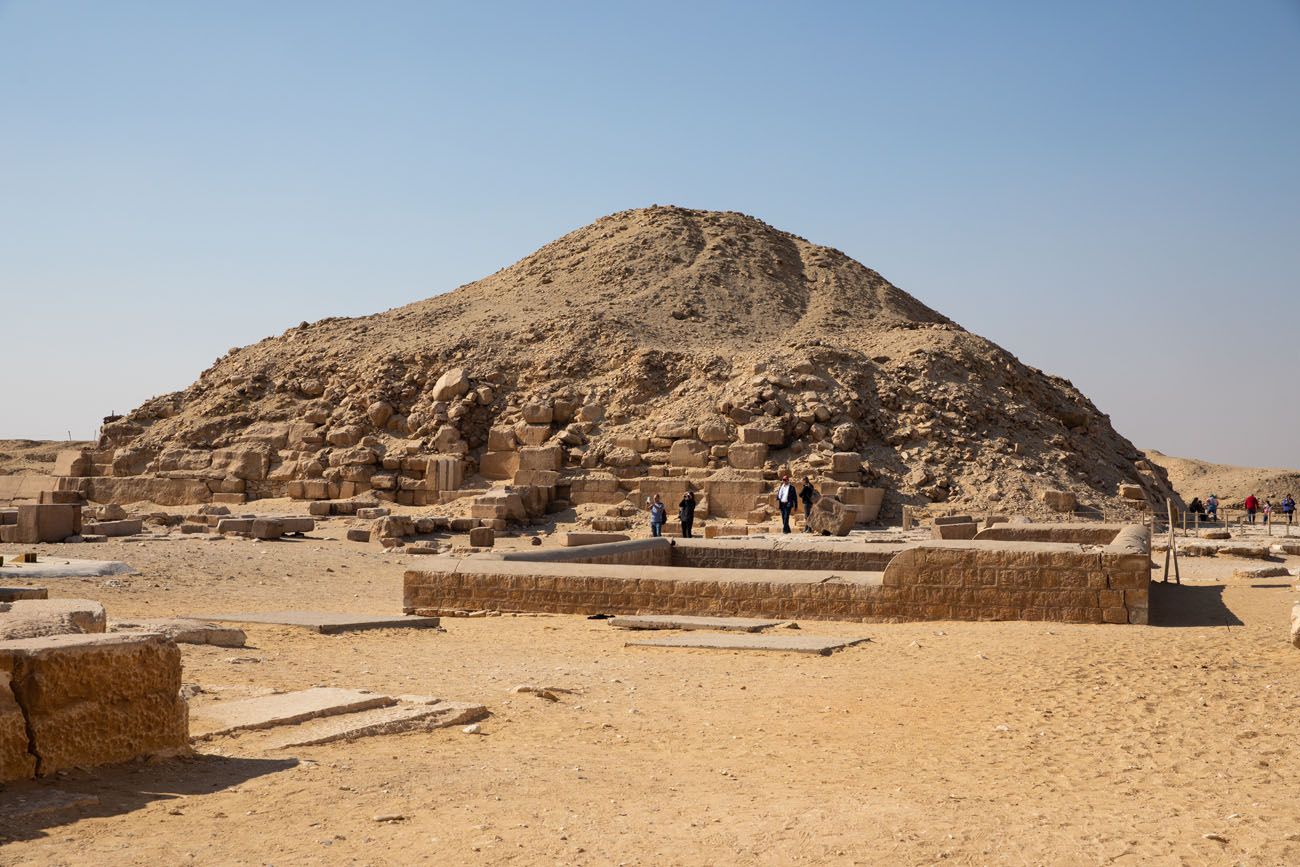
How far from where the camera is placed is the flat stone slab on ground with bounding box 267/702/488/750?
Result: 567cm

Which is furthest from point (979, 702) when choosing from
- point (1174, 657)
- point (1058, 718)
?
point (1174, 657)

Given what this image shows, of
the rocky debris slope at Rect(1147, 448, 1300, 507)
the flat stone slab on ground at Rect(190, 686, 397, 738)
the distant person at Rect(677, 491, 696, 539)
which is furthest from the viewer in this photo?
the rocky debris slope at Rect(1147, 448, 1300, 507)

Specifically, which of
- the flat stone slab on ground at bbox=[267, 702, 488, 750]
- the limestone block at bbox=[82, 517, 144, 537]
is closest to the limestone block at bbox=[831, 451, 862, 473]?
the limestone block at bbox=[82, 517, 144, 537]

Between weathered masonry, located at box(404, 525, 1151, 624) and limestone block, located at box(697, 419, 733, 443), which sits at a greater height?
limestone block, located at box(697, 419, 733, 443)

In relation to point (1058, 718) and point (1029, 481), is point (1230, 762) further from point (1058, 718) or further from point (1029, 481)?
point (1029, 481)

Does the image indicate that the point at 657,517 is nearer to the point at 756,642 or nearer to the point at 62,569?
the point at 62,569

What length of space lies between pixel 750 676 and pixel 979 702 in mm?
1544

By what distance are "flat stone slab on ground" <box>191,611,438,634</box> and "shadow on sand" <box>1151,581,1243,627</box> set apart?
248 inches

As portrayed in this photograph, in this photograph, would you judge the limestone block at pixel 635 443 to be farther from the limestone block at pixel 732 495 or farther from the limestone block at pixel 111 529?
the limestone block at pixel 111 529

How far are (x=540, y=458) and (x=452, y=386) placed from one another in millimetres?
4260

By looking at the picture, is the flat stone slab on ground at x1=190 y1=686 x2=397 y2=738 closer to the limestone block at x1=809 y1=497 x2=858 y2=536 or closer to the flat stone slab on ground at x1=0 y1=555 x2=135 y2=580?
the flat stone slab on ground at x1=0 y1=555 x2=135 y2=580

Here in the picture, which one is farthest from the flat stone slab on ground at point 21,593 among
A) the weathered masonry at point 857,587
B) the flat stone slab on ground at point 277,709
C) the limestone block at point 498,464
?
the limestone block at point 498,464

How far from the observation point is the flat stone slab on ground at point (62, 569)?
44.3 feet

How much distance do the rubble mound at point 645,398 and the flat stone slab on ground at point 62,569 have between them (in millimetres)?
13710
